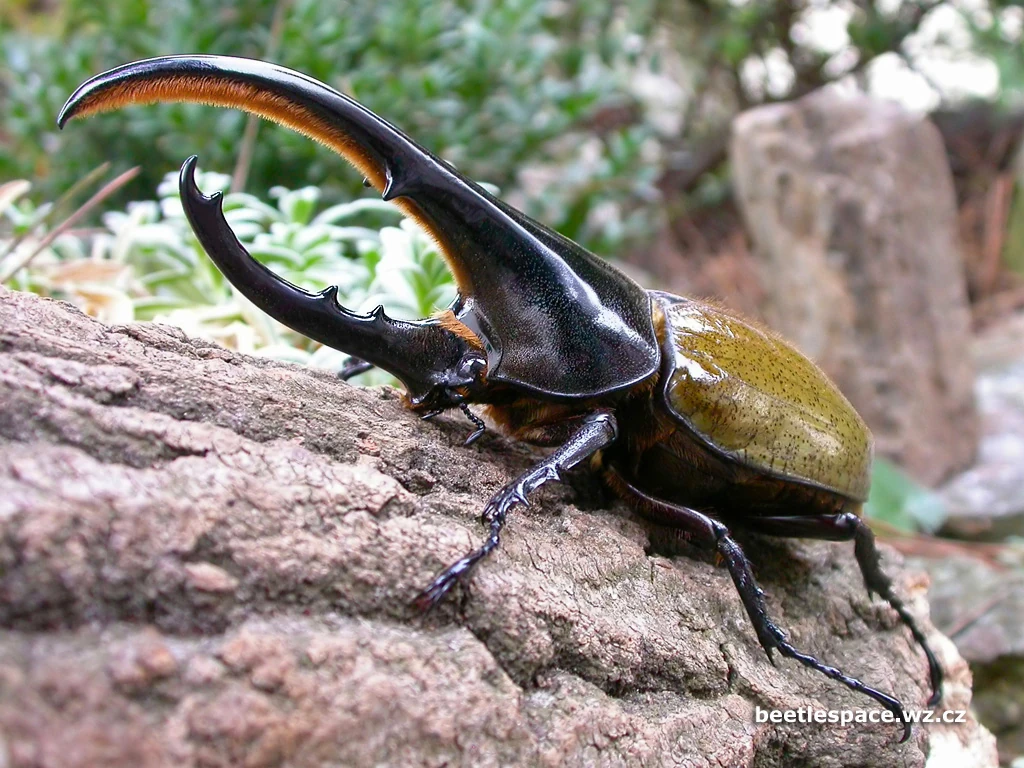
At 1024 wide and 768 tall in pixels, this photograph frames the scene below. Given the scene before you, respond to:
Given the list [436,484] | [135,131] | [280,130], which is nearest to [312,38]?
[280,130]

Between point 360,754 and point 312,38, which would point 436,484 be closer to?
point 360,754

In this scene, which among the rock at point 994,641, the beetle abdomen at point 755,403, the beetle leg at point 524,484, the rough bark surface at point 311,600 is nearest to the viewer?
the rough bark surface at point 311,600

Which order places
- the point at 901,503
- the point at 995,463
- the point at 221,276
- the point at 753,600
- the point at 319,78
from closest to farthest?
the point at 753,600
the point at 221,276
the point at 319,78
the point at 901,503
the point at 995,463

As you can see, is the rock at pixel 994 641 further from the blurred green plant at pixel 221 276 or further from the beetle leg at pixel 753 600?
the blurred green plant at pixel 221 276

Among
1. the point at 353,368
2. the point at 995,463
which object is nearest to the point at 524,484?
the point at 353,368

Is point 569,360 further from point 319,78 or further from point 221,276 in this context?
point 319,78

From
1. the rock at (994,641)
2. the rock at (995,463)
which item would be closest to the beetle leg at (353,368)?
the rock at (994,641)

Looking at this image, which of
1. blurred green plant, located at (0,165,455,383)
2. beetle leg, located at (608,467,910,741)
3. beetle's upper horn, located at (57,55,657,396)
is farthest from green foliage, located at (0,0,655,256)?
beetle leg, located at (608,467,910,741)
